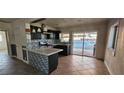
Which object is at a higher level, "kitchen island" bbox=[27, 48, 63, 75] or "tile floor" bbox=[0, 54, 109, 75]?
"kitchen island" bbox=[27, 48, 63, 75]

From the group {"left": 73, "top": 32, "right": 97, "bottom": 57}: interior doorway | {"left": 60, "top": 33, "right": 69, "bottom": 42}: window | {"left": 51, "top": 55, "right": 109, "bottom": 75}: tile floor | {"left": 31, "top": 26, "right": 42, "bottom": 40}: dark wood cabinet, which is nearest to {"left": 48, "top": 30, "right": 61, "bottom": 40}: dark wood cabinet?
{"left": 60, "top": 33, "right": 69, "bottom": 42}: window

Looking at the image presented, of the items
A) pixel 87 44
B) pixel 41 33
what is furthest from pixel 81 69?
pixel 41 33

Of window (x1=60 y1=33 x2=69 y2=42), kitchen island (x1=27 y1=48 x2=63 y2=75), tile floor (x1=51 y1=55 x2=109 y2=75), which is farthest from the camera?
window (x1=60 y1=33 x2=69 y2=42)

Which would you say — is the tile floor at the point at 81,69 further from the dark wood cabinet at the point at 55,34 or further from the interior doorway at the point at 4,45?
the dark wood cabinet at the point at 55,34

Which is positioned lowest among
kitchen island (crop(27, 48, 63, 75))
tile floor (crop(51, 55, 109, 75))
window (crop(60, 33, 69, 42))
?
tile floor (crop(51, 55, 109, 75))

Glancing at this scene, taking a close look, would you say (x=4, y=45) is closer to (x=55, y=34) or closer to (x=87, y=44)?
(x=55, y=34)

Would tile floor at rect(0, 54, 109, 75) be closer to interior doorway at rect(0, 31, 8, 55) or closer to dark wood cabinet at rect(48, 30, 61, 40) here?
interior doorway at rect(0, 31, 8, 55)

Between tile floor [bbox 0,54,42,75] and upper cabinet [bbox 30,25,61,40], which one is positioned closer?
tile floor [bbox 0,54,42,75]

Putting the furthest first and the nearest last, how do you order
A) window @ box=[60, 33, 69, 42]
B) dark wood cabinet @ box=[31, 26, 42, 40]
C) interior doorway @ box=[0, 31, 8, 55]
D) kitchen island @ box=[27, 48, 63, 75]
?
1. window @ box=[60, 33, 69, 42]
2. dark wood cabinet @ box=[31, 26, 42, 40]
3. interior doorway @ box=[0, 31, 8, 55]
4. kitchen island @ box=[27, 48, 63, 75]

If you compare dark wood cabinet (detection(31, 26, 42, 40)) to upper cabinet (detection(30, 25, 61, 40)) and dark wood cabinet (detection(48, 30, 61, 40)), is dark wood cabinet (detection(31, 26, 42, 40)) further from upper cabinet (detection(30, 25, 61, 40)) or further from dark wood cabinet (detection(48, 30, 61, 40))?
dark wood cabinet (detection(48, 30, 61, 40))

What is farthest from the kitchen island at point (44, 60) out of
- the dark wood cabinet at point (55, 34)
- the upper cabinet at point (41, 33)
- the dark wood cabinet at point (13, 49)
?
the dark wood cabinet at point (55, 34)
